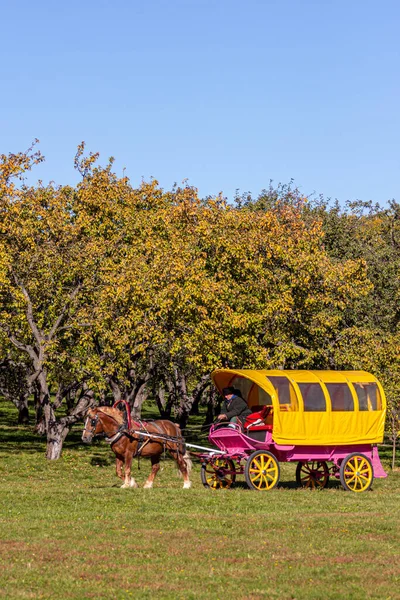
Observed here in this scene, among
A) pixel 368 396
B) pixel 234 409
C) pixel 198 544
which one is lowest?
pixel 198 544

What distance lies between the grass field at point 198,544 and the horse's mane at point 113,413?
5.86 feet

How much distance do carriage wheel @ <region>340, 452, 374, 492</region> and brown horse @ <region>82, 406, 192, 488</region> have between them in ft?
14.3

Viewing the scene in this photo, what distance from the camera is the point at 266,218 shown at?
42.4 m

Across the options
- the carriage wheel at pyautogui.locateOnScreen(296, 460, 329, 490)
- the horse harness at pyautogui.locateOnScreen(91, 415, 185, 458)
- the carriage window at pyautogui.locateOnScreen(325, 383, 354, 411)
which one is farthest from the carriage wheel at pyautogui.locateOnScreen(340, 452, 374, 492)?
the horse harness at pyautogui.locateOnScreen(91, 415, 185, 458)

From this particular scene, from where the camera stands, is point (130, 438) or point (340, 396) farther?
point (340, 396)

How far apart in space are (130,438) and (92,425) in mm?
1075

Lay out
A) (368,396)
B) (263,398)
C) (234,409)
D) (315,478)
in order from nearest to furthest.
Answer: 1. (234,409)
2. (368,396)
3. (263,398)
4. (315,478)

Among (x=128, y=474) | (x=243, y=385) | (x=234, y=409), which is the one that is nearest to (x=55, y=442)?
(x=243, y=385)

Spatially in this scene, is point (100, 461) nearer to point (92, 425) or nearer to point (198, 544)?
point (92, 425)

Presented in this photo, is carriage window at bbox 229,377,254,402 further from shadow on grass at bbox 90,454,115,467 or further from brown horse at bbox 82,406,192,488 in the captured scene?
shadow on grass at bbox 90,454,115,467

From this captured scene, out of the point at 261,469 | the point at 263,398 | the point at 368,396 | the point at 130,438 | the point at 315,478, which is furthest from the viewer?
the point at 315,478

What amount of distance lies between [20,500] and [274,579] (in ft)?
33.8

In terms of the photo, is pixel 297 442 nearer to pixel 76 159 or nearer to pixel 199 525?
pixel 199 525

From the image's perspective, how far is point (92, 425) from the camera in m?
23.4
